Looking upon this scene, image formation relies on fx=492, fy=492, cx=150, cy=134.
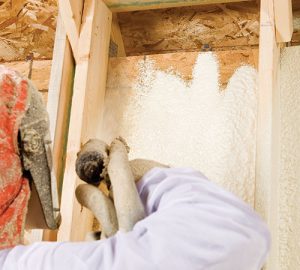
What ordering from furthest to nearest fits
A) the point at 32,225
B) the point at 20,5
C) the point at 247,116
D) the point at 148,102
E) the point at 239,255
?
the point at 20,5, the point at 148,102, the point at 247,116, the point at 32,225, the point at 239,255

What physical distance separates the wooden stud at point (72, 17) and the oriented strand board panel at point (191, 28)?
0.46 m

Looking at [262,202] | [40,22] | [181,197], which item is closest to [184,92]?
[262,202]

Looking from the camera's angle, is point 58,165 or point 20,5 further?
point 20,5

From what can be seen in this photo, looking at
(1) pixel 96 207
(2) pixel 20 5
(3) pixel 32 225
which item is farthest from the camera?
(2) pixel 20 5

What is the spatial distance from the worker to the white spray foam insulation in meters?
0.74

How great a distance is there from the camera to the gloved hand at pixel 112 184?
83cm

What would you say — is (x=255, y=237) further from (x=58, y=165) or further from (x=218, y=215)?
(x=58, y=165)

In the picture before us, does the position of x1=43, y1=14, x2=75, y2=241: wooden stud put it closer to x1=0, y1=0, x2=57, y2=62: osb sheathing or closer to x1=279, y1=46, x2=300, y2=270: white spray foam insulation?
x1=0, y1=0, x2=57, y2=62: osb sheathing

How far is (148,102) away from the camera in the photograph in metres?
1.52

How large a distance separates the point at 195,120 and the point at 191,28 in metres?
0.60

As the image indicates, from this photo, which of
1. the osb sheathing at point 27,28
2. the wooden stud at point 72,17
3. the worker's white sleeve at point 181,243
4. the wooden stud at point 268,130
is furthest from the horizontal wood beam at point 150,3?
the worker's white sleeve at point 181,243

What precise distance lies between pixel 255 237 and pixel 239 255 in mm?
39

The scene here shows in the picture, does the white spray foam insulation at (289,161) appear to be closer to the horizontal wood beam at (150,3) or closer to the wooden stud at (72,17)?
the horizontal wood beam at (150,3)

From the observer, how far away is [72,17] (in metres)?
1.48
